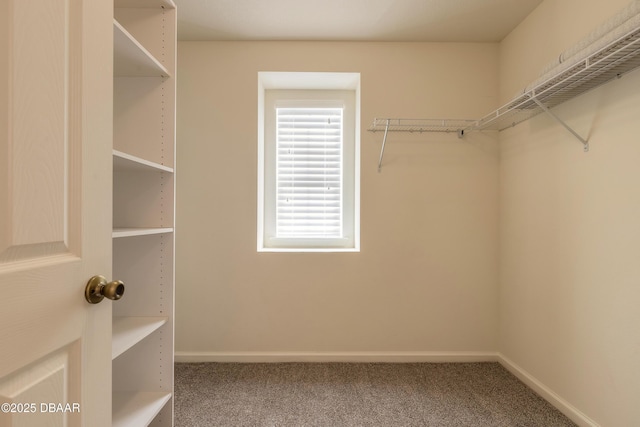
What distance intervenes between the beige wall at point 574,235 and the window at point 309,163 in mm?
1170

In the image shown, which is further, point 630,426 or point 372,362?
point 372,362

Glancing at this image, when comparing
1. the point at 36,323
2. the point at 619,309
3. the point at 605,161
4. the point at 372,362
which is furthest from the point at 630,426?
the point at 36,323

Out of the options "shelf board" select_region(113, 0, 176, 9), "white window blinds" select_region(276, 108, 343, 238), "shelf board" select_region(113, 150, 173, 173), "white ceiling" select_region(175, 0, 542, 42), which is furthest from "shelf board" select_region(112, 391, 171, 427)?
"white ceiling" select_region(175, 0, 542, 42)

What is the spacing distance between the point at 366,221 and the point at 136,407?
65.4 inches

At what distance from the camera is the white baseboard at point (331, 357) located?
85.5 inches

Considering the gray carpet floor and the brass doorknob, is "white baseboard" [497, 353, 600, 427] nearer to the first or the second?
the gray carpet floor

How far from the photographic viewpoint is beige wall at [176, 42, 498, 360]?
7.19 feet

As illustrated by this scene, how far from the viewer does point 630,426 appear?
4.26 ft

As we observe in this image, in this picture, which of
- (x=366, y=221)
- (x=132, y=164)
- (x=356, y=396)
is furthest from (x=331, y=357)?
(x=132, y=164)

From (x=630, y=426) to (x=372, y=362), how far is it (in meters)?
1.32

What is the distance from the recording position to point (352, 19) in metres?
1.97

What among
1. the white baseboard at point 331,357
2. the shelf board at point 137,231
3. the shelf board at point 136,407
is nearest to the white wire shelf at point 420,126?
the shelf board at point 137,231

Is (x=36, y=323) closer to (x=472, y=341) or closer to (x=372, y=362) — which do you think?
(x=372, y=362)

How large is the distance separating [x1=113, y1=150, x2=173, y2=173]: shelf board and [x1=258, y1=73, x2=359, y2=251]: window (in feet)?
3.84
